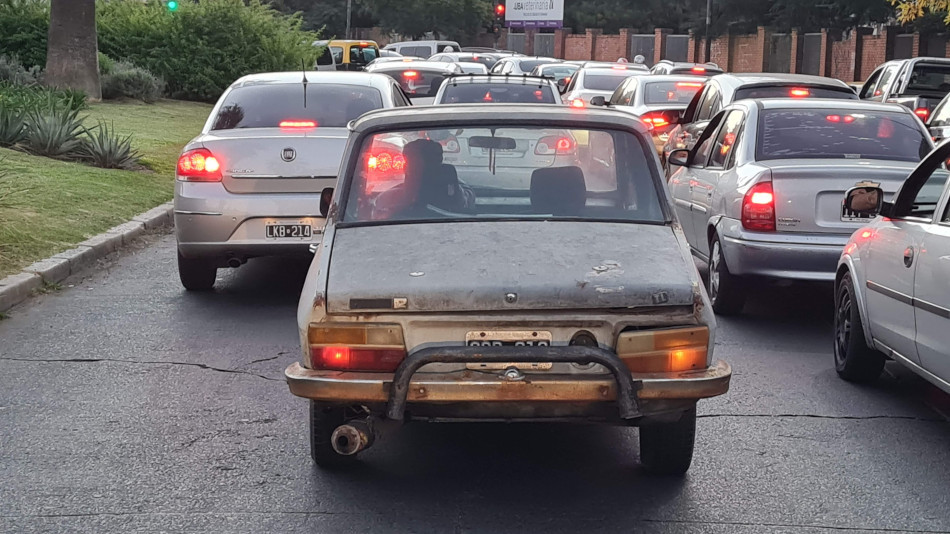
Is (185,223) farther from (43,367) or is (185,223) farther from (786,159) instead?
(786,159)

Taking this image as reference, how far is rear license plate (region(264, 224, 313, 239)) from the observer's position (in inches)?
385

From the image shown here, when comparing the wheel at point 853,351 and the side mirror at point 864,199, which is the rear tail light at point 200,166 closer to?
the wheel at point 853,351

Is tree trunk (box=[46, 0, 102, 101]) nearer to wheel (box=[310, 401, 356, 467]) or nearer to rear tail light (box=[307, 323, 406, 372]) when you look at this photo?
wheel (box=[310, 401, 356, 467])

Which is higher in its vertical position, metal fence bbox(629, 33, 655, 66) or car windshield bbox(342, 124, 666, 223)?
metal fence bbox(629, 33, 655, 66)

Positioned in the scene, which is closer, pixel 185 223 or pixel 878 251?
pixel 878 251

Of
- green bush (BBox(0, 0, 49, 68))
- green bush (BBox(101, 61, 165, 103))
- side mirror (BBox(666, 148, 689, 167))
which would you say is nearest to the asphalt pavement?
side mirror (BBox(666, 148, 689, 167))

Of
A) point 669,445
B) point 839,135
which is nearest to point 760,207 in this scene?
point 839,135

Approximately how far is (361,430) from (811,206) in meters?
4.63

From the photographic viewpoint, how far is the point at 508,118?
6.29 metres

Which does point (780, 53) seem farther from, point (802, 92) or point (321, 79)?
point (321, 79)

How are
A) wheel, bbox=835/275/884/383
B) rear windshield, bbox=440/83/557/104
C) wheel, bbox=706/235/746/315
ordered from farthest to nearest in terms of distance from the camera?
rear windshield, bbox=440/83/557/104 < wheel, bbox=706/235/746/315 < wheel, bbox=835/275/884/383

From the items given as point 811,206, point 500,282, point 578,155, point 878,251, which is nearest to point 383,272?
point 500,282

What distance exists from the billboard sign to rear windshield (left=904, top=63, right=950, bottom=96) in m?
63.8

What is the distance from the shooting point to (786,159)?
31.5 feet
